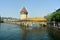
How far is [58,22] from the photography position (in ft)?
173

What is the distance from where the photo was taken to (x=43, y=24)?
67.8m

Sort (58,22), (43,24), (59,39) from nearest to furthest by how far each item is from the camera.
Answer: (59,39)
(58,22)
(43,24)

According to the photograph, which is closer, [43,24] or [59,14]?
[59,14]

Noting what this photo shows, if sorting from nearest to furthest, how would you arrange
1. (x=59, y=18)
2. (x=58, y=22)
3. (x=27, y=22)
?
(x=59, y=18), (x=58, y=22), (x=27, y=22)

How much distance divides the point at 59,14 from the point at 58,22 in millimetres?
3147

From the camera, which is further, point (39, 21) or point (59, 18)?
point (39, 21)

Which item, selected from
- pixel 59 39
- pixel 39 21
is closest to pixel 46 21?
pixel 39 21

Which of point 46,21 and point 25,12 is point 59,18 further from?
point 25,12

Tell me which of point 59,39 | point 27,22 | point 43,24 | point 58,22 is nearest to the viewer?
point 59,39

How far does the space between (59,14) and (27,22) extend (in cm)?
2492

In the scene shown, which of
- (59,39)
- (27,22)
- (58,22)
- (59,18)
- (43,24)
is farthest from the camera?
(27,22)

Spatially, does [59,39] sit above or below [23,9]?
below

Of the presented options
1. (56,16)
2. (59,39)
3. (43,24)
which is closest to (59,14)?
(56,16)

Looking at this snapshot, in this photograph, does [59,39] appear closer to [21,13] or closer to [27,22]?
[27,22]
